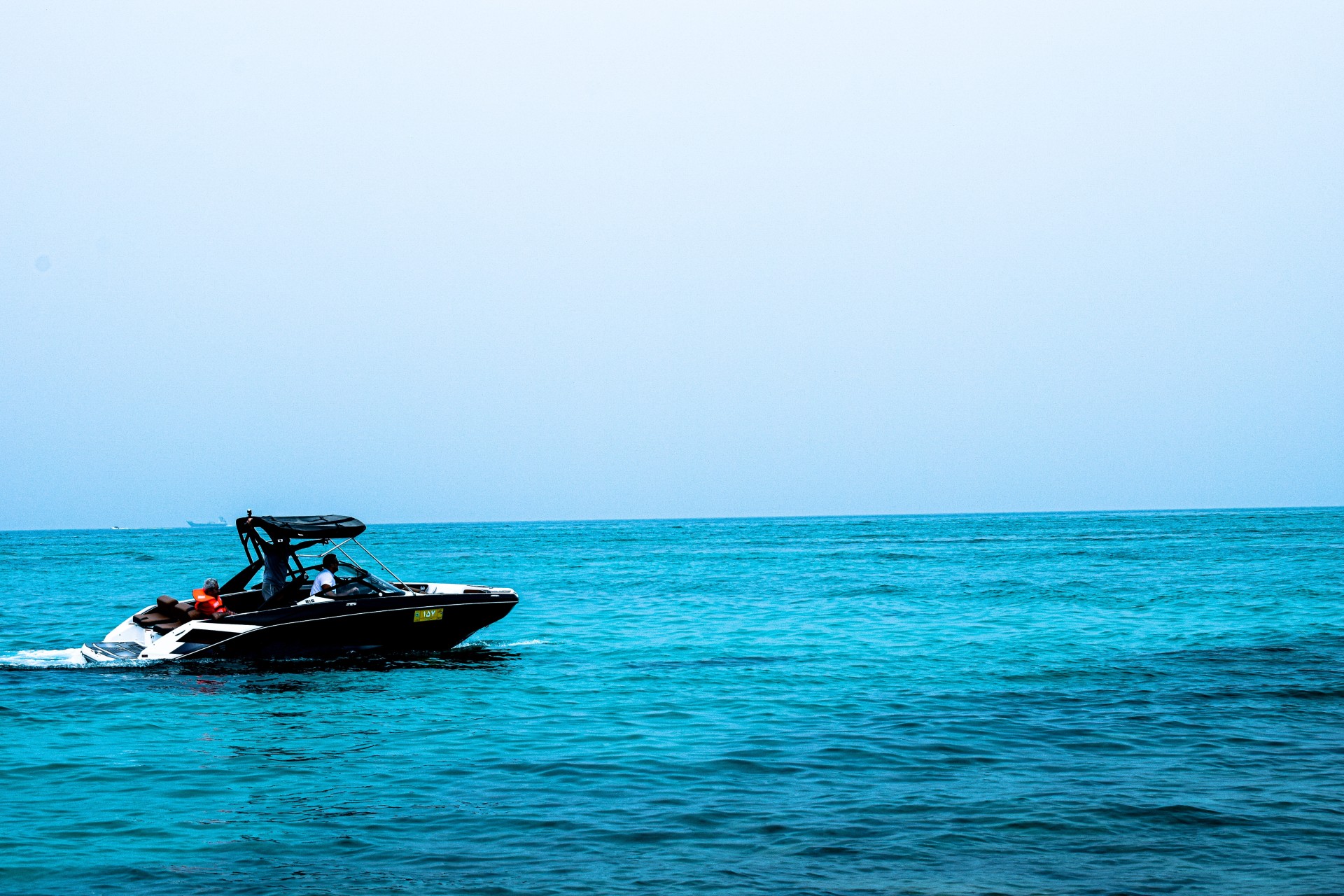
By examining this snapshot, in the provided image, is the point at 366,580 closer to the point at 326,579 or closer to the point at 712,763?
the point at 326,579

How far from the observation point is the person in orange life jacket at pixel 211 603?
73.3 ft

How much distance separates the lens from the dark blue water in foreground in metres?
9.02

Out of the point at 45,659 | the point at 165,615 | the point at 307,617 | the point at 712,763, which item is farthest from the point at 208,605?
the point at 712,763

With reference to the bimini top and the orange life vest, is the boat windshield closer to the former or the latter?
the bimini top

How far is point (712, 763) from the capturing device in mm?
12742

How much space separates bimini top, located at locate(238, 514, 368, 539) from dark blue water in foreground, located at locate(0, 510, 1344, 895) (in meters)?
2.83

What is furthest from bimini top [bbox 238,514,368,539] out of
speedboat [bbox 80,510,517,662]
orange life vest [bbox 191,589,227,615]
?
orange life vest [bbox 191,589,227,615]

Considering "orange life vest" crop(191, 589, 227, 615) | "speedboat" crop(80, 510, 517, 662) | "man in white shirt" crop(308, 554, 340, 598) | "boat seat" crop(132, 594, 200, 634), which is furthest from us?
"boat seat" crop(132, 594, 200, 634)

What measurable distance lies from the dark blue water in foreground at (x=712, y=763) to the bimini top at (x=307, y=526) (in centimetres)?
283

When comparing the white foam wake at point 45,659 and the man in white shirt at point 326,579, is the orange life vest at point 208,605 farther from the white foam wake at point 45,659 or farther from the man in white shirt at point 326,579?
the white foam wake at point 45,659

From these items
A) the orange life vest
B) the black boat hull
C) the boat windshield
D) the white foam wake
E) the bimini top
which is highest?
the bimini top

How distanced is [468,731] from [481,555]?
79697 mm

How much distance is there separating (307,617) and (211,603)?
7.05 ft

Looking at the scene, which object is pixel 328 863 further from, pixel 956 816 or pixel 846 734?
pixel 846 734
